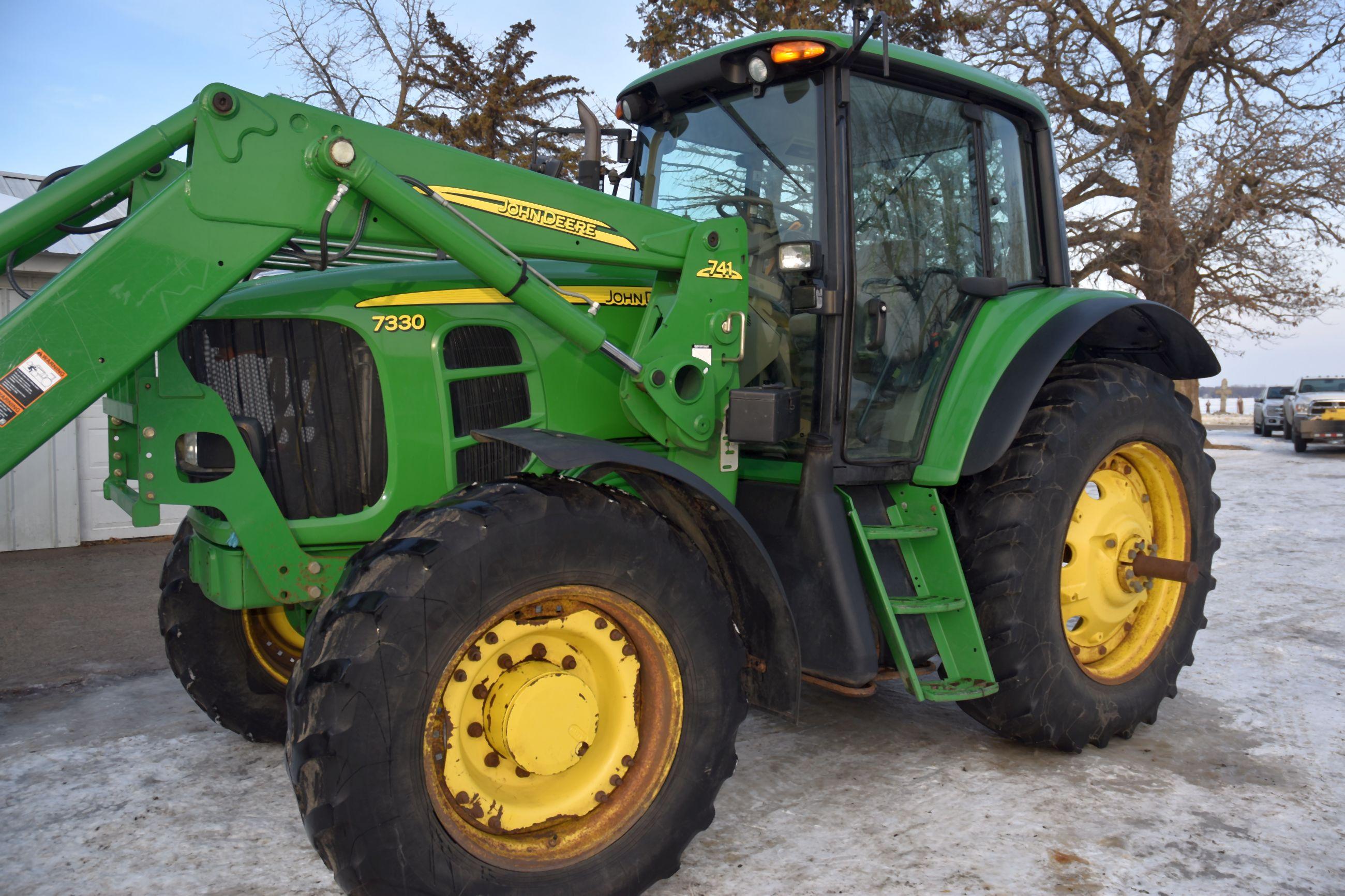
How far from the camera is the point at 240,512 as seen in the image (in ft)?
9.07

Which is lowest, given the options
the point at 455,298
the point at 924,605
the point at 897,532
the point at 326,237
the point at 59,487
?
the point at 924,605

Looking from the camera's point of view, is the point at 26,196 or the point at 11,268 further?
the point at 26,196

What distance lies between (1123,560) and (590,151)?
8.66 feet

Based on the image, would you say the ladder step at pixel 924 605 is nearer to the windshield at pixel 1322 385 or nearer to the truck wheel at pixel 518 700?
the truck wheel at pixel 518 700

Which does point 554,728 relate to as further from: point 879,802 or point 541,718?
point 879,802

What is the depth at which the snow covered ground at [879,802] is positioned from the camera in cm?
282

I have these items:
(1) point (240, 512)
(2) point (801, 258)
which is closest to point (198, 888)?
(1) point (240, 512)

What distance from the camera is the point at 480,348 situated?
120 inches

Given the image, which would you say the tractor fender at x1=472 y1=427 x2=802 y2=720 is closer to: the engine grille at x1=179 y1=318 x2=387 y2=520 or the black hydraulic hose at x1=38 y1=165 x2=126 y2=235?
the engine grille at x1=179 y1=318 x2=387 y2=520

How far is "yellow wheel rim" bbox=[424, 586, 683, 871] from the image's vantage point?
2494mm

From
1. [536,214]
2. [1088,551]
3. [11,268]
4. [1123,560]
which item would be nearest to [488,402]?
[536,214]

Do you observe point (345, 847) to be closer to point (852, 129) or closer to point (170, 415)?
point (170, 415)

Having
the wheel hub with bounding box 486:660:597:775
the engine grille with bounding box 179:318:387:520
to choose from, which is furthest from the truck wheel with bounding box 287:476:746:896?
the engine grille with bounding box 179:318:387:520

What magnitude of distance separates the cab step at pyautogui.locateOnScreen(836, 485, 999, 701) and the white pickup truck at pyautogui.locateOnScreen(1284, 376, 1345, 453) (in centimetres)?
2022
